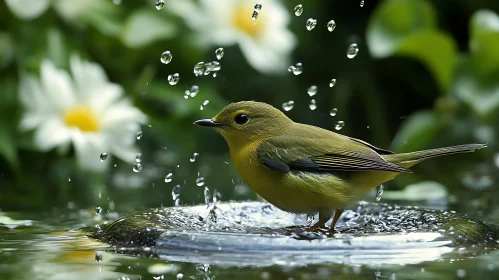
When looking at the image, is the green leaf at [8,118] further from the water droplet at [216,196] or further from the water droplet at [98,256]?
the water droplet at [98,256]

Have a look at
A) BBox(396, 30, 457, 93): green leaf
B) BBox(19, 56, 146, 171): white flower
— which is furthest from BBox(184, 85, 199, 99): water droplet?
BBox(396, 30, 457, 93): green leaf

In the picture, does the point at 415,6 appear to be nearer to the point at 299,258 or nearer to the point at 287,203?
the point at 287,203

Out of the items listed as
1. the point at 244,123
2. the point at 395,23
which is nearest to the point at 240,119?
the point at 244,123

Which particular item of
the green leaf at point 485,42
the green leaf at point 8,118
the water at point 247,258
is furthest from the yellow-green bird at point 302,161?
the green leaf at point 485,42

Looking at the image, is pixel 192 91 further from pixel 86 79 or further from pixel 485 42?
pixel 485 42

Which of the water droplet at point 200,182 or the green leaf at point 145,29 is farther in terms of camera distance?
the green leaf at point 145,29
